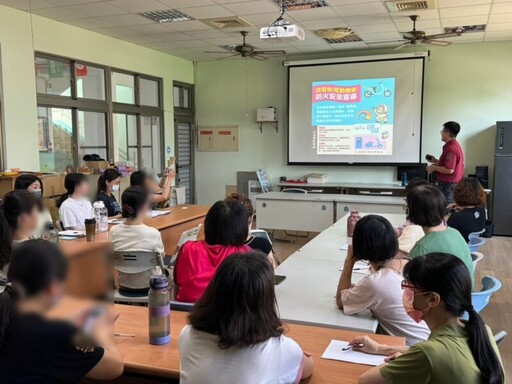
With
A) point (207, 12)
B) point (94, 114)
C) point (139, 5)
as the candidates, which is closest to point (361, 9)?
point (207, 12)

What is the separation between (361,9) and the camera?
18.1 feet

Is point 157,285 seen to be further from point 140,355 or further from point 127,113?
point 127,113

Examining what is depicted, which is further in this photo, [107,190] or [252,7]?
[252,7]

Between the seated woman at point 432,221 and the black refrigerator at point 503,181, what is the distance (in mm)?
4876

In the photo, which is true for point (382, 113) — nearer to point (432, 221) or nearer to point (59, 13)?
point (59, 13)

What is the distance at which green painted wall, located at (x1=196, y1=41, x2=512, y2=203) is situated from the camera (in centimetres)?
717

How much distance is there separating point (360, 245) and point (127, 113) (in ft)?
20.1

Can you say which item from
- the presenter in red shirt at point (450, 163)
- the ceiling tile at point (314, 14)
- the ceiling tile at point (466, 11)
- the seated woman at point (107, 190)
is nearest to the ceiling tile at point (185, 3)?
the ceiling tile at point (314, 14)

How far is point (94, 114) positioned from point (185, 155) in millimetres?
2619

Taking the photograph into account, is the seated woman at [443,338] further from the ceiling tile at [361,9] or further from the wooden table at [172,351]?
the ceiling tile at [361,9]

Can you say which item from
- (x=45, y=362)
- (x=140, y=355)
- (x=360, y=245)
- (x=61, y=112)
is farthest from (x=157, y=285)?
(x=61, y=112)

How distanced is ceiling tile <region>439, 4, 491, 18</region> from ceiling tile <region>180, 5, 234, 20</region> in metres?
2.64

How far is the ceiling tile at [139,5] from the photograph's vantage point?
203 inches

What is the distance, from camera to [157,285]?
1.55 meters
